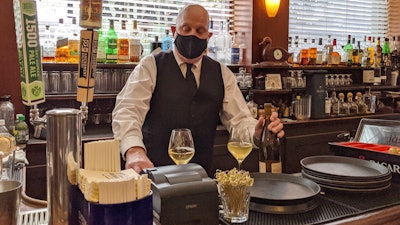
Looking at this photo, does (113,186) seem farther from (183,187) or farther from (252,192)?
(252,192)

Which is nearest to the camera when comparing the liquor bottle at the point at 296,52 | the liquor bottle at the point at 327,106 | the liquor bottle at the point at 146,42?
the liquor bottle at the point at 146,42

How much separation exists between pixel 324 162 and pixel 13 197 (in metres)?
1.25

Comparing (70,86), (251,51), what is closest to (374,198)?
(70,86)

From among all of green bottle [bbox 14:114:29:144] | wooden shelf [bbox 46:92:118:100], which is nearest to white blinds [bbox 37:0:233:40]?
wooden shelf [bbox 46:92:118:100]

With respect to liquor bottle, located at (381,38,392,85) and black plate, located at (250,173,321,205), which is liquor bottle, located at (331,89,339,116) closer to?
liquor bottle, located at (381,38,392,85)

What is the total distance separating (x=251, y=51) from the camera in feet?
12.9

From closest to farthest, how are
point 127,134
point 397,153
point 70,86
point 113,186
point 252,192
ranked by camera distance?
point 113,186 → point 252,192 → point 397,153 → point 127,134 → point 70,86

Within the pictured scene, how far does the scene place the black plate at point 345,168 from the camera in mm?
1462

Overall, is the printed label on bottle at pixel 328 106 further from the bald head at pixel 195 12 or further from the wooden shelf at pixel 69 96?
the bald head at pixel 195 12

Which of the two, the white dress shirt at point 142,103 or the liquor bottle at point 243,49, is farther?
the liquor bottle at point 243,49

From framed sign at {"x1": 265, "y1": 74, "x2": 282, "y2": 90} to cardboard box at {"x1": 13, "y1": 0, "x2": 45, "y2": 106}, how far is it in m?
3.16

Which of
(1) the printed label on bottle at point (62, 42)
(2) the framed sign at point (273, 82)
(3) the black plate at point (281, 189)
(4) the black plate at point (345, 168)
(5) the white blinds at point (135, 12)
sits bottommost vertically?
(3) the black plate at point (281, 189)

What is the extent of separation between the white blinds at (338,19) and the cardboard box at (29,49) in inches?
155

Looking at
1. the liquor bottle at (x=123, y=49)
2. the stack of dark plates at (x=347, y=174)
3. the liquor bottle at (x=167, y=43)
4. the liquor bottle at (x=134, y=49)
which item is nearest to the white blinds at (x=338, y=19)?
the liquor bottle at (x=167, y=43)
